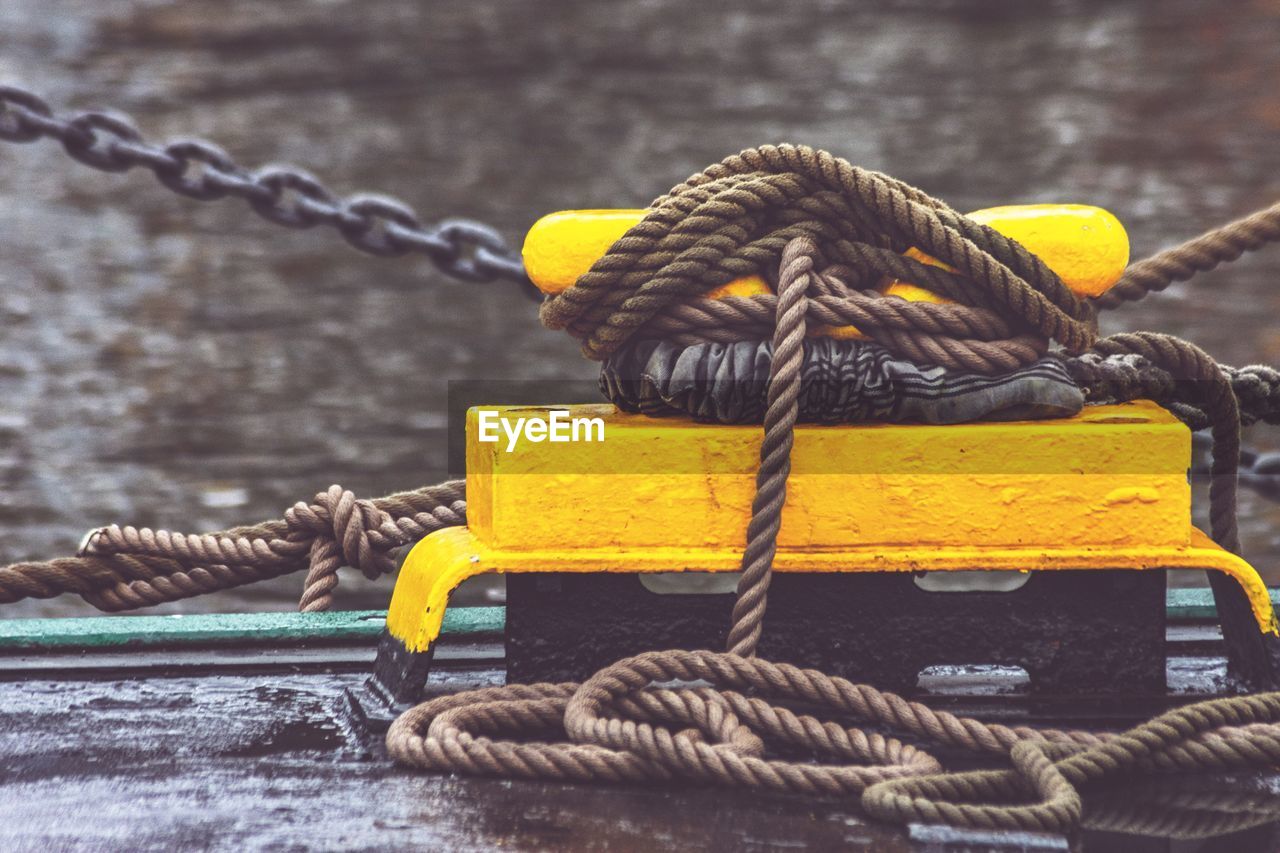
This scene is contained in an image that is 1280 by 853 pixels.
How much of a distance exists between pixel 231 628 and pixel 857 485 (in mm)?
941

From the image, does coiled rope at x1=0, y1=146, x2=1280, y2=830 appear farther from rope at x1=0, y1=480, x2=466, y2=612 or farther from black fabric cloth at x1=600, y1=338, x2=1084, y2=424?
rope at x1=0, y1=480, x2=466, y2=612

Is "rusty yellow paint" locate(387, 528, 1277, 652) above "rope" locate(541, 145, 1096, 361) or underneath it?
underneath

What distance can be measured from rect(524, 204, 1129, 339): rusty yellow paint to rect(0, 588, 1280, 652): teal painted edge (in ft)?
1.80

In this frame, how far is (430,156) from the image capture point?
8727 mm

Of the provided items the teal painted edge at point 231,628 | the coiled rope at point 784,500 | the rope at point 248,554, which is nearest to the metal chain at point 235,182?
the rope at point 248,554

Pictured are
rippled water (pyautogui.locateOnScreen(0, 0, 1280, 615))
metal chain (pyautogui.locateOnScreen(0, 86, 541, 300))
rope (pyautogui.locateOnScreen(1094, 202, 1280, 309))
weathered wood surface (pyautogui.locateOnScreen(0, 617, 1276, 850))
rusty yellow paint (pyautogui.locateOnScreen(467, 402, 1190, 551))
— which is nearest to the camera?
weathered wood surface (pyautogui.locateOnScreen(0, 617, 1276, 850))

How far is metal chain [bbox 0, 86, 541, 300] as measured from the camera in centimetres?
285

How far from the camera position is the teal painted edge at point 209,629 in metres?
2.05

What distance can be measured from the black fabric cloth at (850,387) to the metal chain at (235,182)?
129 centimetres

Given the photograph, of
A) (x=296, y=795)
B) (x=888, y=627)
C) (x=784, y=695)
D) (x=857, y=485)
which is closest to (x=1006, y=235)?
(x=857, y=485)

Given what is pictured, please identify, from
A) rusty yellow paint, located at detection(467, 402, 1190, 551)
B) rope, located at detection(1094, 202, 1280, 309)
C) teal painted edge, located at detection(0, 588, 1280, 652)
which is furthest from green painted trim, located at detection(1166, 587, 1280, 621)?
rusty yellow paint, located at detection(467, 402, 1190, 551)

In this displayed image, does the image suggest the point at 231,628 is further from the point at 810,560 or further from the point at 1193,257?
the point at 1193,257

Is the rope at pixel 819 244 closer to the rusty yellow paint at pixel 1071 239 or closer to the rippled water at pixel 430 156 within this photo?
the rusty yellow paint at pixel 1071 239

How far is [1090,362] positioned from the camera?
5.91 feet
